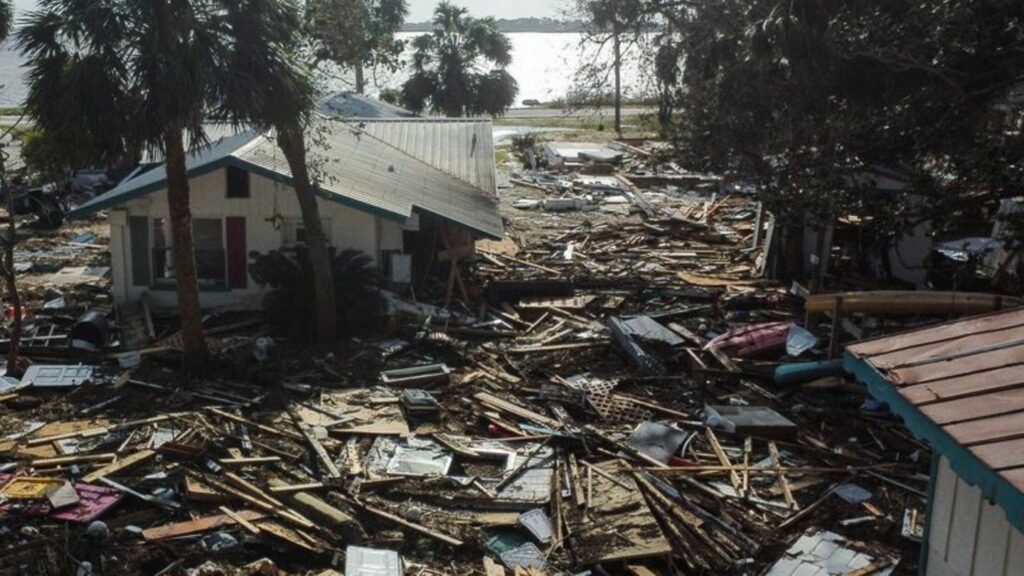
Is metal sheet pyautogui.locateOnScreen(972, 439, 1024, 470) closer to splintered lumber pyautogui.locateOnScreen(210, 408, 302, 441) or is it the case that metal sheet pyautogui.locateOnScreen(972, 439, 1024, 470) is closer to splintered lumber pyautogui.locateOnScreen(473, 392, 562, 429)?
splintered lumber pyautogui.locateOnScreen(473, 392, 562, 429)

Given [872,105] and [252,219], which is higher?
[872,105]

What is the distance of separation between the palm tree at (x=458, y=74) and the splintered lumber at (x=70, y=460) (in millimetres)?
33687

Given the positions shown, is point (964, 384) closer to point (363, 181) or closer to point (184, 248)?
point (184, 248)

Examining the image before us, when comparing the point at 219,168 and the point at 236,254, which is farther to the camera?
the point at 236,254

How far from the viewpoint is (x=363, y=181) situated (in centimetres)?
2330

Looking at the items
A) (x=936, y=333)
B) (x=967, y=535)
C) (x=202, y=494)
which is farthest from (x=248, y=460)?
(x=967, y=535)

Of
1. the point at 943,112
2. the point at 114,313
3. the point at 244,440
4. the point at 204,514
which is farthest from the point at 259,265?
the point at 943,112

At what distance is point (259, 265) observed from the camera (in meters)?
21.9

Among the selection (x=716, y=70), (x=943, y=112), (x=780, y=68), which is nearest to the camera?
(x=943, y=112)

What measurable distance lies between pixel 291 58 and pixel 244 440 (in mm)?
6605

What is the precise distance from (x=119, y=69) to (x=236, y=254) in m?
7.64

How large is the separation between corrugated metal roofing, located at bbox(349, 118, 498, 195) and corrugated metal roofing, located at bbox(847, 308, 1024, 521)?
68.1ft

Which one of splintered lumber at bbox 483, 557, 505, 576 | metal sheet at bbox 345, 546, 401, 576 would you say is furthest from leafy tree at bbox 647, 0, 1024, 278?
metal sheet at bbox 345, 546, 401, 576

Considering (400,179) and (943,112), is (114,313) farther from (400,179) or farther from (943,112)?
(943,112)
